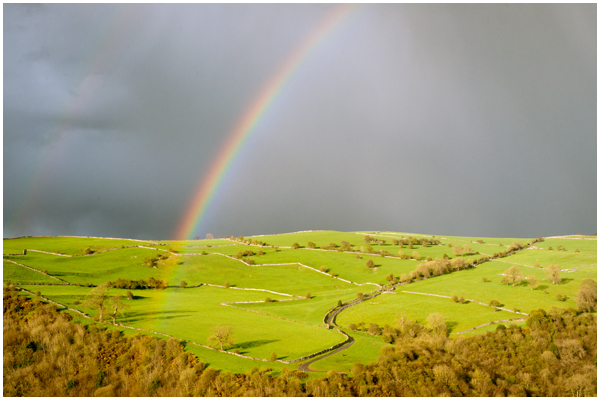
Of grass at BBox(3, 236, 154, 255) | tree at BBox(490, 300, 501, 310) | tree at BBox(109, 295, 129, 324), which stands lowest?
tree at BBox(490, 300, 501, 310)

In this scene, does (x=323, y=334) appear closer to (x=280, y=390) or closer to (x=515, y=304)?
(x=280, y=390)

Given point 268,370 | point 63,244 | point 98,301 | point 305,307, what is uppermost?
point 63,244

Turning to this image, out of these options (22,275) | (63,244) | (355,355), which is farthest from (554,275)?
(63,244)

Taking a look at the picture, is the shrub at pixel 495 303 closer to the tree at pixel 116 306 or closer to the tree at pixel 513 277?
the tree at pixel 513 277

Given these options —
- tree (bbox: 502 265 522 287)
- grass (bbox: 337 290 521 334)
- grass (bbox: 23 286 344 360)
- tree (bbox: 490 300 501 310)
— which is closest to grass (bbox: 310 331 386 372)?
grass (bbox: 23 286 344 360)

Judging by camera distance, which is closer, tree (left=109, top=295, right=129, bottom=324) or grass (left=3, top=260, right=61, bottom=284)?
tree (left=109, top=295, right=129, bottom=324)

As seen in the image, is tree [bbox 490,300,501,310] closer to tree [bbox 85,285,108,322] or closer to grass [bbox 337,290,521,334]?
grass [bbox 337,290,521,334]

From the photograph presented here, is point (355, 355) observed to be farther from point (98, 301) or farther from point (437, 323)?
point (98, 301)
